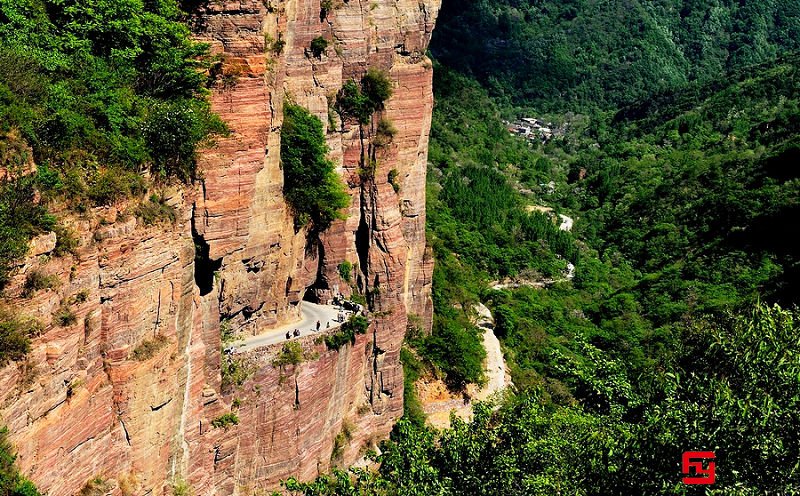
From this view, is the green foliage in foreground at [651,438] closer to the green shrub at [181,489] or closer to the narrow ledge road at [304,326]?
the green shrub at [181,489]

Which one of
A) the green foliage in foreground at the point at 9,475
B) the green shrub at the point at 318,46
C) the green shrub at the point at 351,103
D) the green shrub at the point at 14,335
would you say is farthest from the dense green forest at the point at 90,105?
the green shrub at the point at 351,103

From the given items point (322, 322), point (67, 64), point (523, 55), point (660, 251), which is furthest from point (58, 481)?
point (523, 55)

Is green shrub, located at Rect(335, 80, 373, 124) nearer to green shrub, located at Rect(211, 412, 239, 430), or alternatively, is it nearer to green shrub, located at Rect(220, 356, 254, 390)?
green shrub, located at Rect(220, 356, 254, 390)

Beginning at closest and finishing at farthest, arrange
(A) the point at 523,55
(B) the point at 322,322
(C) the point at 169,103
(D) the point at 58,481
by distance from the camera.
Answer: (D) the point at 58,481
(C) the point at 169,103
(B) the point at 322,322
(A) the point at 523,55

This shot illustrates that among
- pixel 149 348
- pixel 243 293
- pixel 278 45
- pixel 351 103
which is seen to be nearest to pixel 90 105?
pixel 149 348

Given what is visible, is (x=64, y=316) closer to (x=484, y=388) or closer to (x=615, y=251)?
(x=484, y=388)

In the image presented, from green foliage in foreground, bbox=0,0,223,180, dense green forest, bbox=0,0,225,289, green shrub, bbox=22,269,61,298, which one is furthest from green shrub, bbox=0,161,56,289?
green foliage in foreground, bbox=0,0,223,180

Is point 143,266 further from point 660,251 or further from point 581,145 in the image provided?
point 581,145
